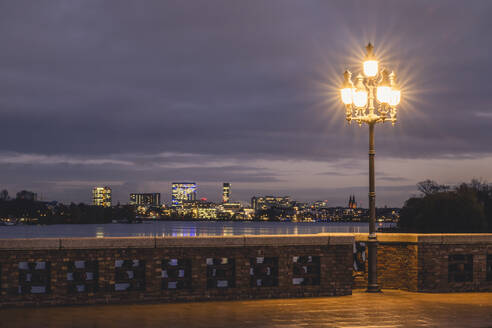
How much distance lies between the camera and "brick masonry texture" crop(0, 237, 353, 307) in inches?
497

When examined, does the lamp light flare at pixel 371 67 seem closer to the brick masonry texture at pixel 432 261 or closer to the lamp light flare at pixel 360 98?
the lamp light flare at pixel 360 98

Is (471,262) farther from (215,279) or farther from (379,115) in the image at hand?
(215,279)

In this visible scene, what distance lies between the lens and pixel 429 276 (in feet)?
49.4

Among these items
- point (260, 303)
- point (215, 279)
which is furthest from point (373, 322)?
point (215, 279)

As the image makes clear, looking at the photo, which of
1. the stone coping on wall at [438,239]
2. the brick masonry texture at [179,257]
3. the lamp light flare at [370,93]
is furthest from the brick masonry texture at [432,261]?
the lamp light flare at [370,93]

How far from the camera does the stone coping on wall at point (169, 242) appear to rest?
12.7 metres

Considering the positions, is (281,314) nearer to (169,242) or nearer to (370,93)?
(169,242)

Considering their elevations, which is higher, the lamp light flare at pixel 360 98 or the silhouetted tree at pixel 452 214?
the lamp light flare at pixel 360 98

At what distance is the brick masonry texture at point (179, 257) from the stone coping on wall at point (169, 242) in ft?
0.07

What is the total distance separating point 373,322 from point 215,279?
3923mm

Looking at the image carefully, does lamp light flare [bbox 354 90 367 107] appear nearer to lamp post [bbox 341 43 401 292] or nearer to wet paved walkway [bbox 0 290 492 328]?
lamp post [bbox 341 43 401 292]

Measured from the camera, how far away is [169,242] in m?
13.5

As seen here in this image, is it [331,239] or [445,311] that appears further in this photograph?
[331,239]

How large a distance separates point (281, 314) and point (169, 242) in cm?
302
